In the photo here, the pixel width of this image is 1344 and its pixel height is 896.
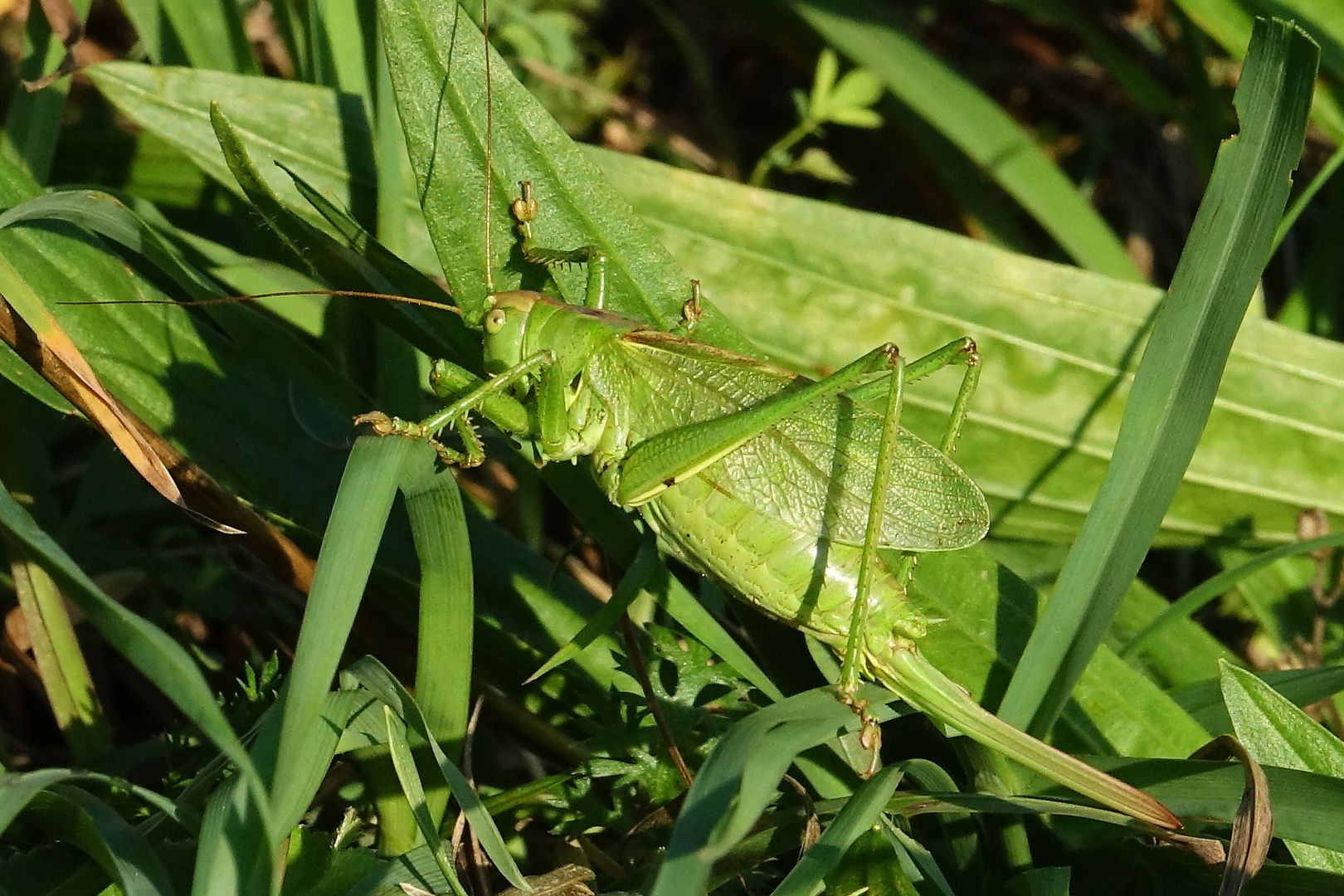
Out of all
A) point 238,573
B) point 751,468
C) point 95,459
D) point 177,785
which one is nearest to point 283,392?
point 238,573

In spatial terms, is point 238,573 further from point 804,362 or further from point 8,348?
point 804,362

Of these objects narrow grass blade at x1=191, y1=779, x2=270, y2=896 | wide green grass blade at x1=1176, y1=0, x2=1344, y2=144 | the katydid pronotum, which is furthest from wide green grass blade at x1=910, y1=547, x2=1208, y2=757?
wide green grass blade at x1=1176, y1=0, x2=1344, y2=144

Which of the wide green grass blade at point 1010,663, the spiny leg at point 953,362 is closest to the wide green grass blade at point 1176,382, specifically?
the wide green grass blade at point 1010,663

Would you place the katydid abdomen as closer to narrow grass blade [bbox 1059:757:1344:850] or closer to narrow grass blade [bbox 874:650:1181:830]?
narrow grass blade [bbox 874:650:1181:830]

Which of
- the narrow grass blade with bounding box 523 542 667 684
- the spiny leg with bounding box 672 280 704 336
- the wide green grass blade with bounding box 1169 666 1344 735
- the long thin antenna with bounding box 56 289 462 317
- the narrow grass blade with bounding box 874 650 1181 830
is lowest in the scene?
the wide green grass blade with bounding box 1169 666 1344 735

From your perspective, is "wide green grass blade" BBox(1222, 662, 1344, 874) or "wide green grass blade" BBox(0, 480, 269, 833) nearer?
"wide green grass blade" BBox(0, 480, 269, 833)

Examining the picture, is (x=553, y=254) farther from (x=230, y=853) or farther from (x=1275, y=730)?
(x=1275, y=730)

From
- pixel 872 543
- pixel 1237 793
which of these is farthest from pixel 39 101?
pixel 1237 793
